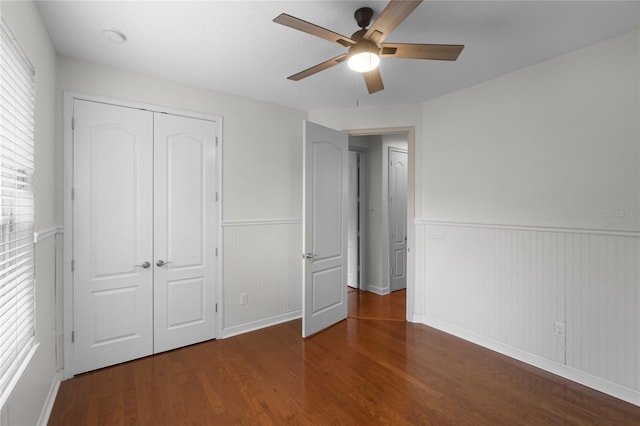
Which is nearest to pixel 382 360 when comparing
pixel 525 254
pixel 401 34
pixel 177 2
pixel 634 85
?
pixel 525 254

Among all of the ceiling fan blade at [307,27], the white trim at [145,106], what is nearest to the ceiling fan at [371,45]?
the ceiling fan blade at [307,27]

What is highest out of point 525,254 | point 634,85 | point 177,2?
point 177,2

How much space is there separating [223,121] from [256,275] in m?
1.68

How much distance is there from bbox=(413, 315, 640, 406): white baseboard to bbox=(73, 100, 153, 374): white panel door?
9.79 ft

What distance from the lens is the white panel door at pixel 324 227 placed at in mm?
3090

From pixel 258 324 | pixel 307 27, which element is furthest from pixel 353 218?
pixel 307 27

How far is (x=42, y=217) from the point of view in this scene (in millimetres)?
1933

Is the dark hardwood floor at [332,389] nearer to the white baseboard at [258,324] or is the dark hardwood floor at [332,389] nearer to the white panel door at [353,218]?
the white baseboard at [258,324]

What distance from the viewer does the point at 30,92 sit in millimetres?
1686

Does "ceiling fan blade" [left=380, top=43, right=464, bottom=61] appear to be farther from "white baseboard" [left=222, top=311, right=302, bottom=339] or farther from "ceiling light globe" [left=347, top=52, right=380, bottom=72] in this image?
"white baseboard" [left=222, top=311, right=302, bottom=339]

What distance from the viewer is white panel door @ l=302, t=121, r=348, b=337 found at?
3090 mm

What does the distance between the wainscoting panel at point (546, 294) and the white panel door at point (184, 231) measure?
2.40m

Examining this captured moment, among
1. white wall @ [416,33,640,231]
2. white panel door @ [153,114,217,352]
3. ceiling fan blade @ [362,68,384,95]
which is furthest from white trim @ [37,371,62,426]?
white wall @ [416,33,640,231]

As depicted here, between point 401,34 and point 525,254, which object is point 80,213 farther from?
point 525,254
